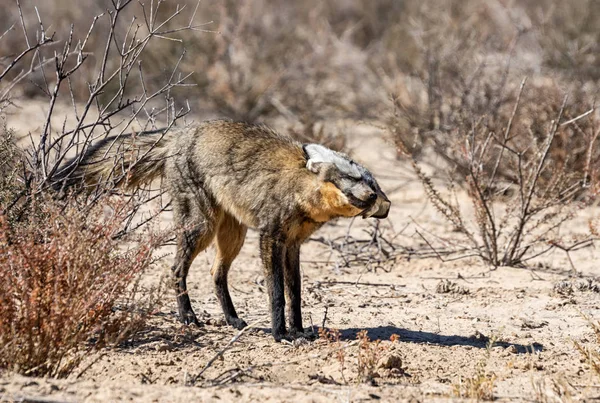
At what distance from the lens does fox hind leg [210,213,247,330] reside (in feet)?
22.1

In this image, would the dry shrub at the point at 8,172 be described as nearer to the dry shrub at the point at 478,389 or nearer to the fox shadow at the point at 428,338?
the fox shadow at the point at 428,338

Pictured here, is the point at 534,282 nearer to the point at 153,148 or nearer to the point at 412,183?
the point at 153,148

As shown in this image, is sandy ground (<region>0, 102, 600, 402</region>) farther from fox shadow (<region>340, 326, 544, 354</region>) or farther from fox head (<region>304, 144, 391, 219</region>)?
fox head (<region>304, 144, 391, 219</region>)

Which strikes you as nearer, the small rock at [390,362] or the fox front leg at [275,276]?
the small rock at [390,362]

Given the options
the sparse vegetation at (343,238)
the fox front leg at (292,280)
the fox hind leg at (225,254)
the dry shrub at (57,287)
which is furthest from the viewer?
the fox hind leg at (225,254)

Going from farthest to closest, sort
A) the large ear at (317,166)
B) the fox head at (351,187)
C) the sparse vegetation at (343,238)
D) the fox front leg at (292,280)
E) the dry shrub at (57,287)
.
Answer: the fox front leg at (292,280), the large ear at (317,166), the fox head at (351,187), the sparse vegetation at (343,238), the dry shrub at (57,287)

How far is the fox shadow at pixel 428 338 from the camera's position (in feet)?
20.0

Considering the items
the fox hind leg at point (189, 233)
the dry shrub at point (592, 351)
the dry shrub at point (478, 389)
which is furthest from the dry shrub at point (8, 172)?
the dry shrub at point (592, 351)

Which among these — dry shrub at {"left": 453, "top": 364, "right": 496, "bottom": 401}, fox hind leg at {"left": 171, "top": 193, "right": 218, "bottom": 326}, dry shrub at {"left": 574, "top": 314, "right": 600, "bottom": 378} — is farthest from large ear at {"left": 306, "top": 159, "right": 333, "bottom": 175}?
dry shrub at {"left": 574, "top": 314, "right": 600, "bottom": 378}

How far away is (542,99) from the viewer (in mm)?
10664

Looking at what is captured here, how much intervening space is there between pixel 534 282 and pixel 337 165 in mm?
2898

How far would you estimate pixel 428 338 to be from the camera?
6.29 metres

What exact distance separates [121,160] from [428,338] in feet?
8.67

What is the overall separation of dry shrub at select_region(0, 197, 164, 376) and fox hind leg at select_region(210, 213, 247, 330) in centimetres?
159
